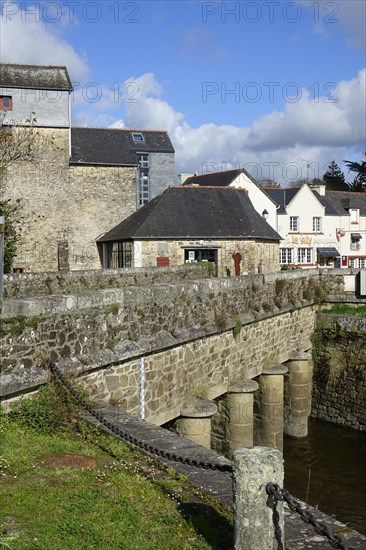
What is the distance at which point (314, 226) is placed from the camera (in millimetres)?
46406

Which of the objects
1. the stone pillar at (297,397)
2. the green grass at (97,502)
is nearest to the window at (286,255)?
the stone pillar at (297,397)

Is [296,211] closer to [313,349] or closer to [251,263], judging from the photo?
[251,263]

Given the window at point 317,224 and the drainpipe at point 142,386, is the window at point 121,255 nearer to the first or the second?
the drainpipe at point 142,386

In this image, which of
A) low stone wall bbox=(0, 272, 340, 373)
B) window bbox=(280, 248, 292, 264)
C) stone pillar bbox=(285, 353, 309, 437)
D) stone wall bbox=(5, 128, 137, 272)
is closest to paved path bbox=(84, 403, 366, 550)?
low stone wall bbox=(0, 272, 340, 373)

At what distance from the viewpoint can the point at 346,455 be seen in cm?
1429

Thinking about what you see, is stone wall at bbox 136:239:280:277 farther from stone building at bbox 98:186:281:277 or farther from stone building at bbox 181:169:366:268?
stone building at bbox 181:169:366:268

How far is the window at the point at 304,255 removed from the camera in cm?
4606

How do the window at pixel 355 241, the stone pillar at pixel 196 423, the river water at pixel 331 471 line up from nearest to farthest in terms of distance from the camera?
1. the stone pillar at pixel 196 423
2. the river water at pixel 331 471
3. the window at pixel 355 241

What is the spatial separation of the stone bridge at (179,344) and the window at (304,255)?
29033 millimetres

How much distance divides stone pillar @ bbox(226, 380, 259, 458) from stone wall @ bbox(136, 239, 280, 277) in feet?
51.5

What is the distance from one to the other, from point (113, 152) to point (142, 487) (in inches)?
1158

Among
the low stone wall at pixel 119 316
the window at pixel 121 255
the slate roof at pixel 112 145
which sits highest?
the slate roof at pixel 112 145

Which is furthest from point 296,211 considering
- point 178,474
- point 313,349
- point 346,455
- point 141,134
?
point 178,474

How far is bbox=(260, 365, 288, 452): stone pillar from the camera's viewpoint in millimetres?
13375
